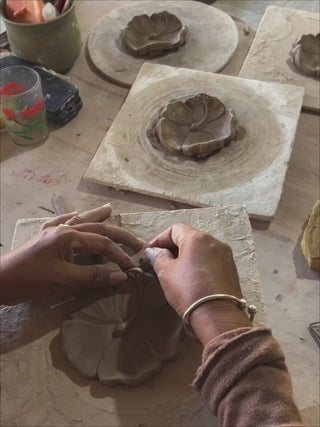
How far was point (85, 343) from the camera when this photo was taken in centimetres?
125

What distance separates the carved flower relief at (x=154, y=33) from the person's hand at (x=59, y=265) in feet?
4.09

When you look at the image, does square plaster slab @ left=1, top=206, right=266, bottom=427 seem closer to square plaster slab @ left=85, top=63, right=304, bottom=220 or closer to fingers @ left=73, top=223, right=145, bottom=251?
fingers @ left=73, top=223, right=145, bottom=251

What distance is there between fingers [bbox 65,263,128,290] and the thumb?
0.28ft

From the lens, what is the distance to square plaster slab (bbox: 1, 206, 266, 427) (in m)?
1.17

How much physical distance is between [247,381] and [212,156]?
1.07 meters

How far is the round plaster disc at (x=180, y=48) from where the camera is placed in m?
2.27

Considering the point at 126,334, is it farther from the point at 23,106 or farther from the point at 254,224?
the point at 23,106

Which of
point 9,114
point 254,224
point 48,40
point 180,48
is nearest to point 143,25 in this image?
point 180,48

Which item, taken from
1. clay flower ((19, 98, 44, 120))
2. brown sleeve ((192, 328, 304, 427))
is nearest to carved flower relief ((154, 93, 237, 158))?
clay flower ((19, 98, 44, 120))

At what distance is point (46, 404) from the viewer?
3.92ft

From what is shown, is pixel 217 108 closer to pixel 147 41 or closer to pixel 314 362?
pixel 147 41

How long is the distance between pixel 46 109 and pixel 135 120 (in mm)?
374

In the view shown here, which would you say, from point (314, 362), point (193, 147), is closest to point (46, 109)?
point (193, 147)

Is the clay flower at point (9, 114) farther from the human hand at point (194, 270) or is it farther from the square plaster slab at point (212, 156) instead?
the human hand at point (194, 270)
